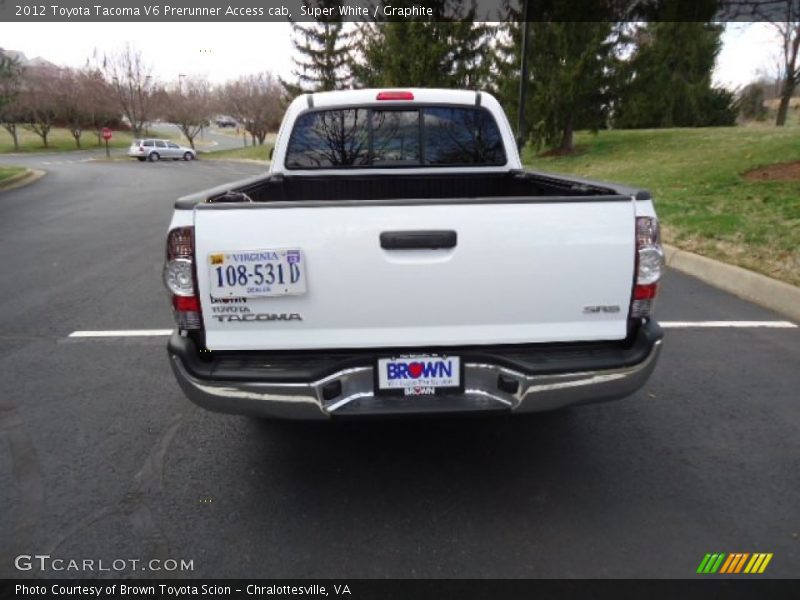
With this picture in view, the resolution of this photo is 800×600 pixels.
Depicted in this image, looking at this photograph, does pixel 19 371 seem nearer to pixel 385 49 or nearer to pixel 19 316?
pixel 19 316

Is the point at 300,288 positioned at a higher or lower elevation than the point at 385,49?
lower

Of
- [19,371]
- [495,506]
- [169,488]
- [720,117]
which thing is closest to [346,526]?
[495,506]

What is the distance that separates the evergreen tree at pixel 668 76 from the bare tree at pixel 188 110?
39.5 metres

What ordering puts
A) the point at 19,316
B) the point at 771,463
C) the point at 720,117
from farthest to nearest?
the point at 720,117
the point at 19,316
the point at 771,463

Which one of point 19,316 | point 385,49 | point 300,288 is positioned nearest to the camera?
point 300,288

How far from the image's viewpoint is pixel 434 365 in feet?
8.33

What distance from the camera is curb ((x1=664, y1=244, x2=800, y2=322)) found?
5.55m

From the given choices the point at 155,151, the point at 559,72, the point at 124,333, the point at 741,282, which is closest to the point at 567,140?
the point at 559,72

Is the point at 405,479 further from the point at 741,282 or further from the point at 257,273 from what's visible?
the point at 741,282

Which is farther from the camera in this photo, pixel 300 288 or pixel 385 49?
pixel 385 49

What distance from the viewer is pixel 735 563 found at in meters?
2.37

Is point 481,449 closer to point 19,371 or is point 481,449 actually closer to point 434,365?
point 434,365

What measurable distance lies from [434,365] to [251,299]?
847mm

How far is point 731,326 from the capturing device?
17.0ft
